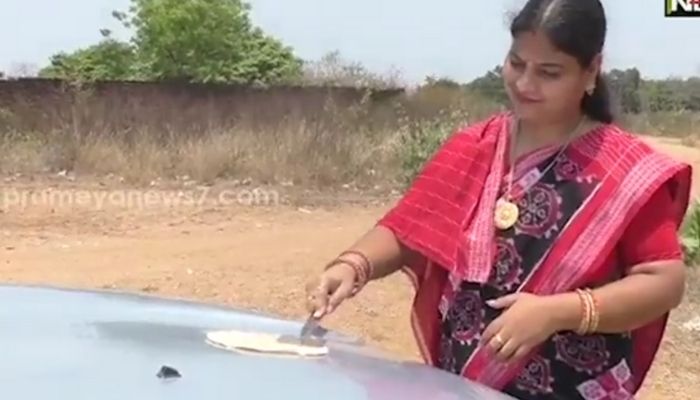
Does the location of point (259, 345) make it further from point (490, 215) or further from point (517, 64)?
point (517, 64)

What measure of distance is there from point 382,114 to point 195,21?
42.9 feet

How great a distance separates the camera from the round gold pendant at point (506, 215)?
1.98 metres

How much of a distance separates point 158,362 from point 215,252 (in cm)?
769

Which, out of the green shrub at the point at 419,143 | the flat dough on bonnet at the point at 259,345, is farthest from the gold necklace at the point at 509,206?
the green shrub at the point at 419,143

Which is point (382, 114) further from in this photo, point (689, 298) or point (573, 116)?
point (573, 116)

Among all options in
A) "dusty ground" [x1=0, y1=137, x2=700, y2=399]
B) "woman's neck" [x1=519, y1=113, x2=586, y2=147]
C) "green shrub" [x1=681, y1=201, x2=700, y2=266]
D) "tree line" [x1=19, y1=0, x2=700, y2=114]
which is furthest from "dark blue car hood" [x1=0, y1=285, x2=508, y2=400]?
"tree line" [x1=19, y1=0, x2=700, y2=114]

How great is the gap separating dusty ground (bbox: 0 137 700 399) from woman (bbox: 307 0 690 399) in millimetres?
3094

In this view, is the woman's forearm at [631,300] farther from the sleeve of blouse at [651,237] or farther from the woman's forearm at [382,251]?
the woman's forearm at [382,251]

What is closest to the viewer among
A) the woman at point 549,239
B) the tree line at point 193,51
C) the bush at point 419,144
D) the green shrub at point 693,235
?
the woman at point 549,239

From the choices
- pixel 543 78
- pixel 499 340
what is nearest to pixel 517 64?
pixel 543 78

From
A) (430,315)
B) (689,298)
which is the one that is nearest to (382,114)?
(689,298)

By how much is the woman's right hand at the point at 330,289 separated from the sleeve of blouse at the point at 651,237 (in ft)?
1.37

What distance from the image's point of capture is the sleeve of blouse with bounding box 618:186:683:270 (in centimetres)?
190

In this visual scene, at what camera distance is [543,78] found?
6.45 ft
